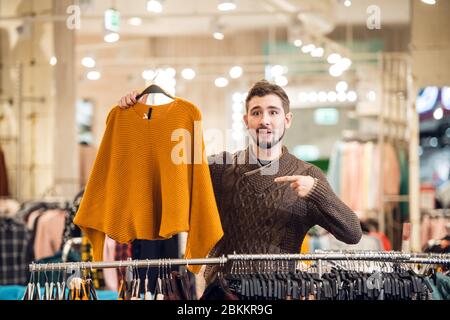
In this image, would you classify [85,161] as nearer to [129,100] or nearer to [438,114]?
[438,114]

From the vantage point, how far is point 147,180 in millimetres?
3365

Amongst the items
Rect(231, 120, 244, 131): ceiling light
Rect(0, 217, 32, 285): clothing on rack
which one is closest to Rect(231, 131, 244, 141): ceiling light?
Rect(231, 120, 244, 131): ceiling light

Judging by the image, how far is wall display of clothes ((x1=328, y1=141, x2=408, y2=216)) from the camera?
712 centimetres

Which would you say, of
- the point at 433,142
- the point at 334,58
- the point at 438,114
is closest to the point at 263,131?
the point at 438,114

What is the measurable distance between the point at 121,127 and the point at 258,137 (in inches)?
22.6

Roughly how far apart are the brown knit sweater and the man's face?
0.24 feet

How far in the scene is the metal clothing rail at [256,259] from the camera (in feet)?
9.75

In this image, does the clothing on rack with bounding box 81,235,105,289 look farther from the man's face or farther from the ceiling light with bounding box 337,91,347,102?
the ceiling light with bounding box 337,91,347,102

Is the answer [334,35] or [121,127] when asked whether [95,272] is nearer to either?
[121,127]

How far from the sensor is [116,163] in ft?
11.0

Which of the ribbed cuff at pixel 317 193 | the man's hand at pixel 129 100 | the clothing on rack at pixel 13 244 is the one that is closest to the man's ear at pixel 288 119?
the ribbed cuff at pixel 317 193

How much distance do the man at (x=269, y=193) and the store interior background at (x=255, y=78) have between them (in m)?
0.63

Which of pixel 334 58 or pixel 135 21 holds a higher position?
pixel 135 21

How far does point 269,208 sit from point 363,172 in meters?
4.18
